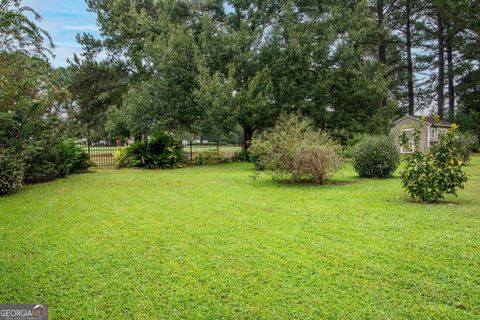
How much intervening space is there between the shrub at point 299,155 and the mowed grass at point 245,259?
2.10 m

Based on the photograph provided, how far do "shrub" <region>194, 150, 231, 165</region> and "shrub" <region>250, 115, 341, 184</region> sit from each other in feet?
24.4

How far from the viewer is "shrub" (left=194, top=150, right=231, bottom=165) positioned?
53.4ft

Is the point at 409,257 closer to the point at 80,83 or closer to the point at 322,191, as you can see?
the point at 322,191

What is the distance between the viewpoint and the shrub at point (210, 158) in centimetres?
1628

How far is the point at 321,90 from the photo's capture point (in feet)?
51.0

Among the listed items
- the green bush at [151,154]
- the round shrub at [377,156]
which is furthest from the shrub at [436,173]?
the green bush at [151,154]

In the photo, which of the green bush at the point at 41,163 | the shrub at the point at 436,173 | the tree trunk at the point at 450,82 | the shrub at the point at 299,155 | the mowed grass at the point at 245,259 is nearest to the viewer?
the mowed grass at the point at 245,259

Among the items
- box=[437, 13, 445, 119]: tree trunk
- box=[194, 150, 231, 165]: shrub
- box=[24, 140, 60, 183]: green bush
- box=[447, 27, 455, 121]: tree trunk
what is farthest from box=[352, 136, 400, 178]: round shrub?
box=[437, 13, 445, 119]: tree trunk

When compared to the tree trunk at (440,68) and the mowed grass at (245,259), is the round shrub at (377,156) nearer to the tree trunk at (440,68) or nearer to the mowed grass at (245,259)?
the mowed grass at (245,259)

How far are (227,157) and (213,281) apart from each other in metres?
14.3

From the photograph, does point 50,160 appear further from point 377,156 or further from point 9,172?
point 377,156

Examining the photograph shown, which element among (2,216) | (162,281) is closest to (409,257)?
(162,281)

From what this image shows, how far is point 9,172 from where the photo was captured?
307 inches

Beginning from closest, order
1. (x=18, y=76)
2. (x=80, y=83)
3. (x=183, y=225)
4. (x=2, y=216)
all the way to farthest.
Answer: (x=183, y=225)
(x=2, y=216)
(x=18, y=76)
(x=80, y=83)
